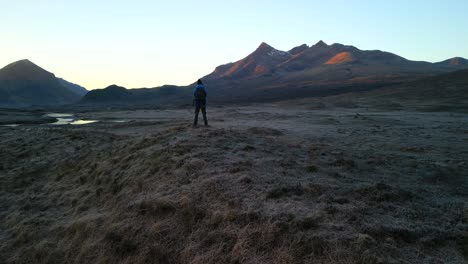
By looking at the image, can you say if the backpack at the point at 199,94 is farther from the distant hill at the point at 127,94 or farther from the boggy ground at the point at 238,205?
the distant hill at the point at 127,94

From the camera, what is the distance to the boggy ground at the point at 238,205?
6350 mm

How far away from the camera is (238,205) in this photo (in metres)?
7.93

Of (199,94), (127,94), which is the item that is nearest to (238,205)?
(199,94)

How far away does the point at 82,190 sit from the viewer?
12.9 metres

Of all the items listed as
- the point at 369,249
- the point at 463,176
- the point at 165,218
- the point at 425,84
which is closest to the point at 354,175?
the point at 463,176

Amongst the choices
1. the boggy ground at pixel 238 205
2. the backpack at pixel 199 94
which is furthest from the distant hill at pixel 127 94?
the boggy ground at pixel 238 205

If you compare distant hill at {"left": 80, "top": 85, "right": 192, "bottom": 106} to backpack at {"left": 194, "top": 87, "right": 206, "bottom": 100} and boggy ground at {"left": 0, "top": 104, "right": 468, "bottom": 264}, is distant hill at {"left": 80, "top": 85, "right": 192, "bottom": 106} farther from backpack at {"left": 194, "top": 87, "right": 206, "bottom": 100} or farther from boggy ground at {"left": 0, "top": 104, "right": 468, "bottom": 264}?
boggy ground at {"left": 0, "top": 104, "right": 468, "bottom": 264}

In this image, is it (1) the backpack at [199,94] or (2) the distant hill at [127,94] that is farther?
(2) the distant hill at [127,94]

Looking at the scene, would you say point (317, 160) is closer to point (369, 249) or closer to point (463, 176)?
point (463, 176)

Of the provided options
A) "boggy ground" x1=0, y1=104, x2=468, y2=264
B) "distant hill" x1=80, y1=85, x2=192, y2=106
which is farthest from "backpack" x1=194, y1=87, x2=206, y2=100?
"distant hill" x1=80, y1=85, x2=192, y2=106

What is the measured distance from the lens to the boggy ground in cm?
635

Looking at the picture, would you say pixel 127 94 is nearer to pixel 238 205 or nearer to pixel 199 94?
pixel 199 94

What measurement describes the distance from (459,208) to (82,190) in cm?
1228

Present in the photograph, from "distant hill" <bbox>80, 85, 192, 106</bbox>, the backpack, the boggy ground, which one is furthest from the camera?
"distant hill" <bbox>80, 85, 192, 106</bbox>
